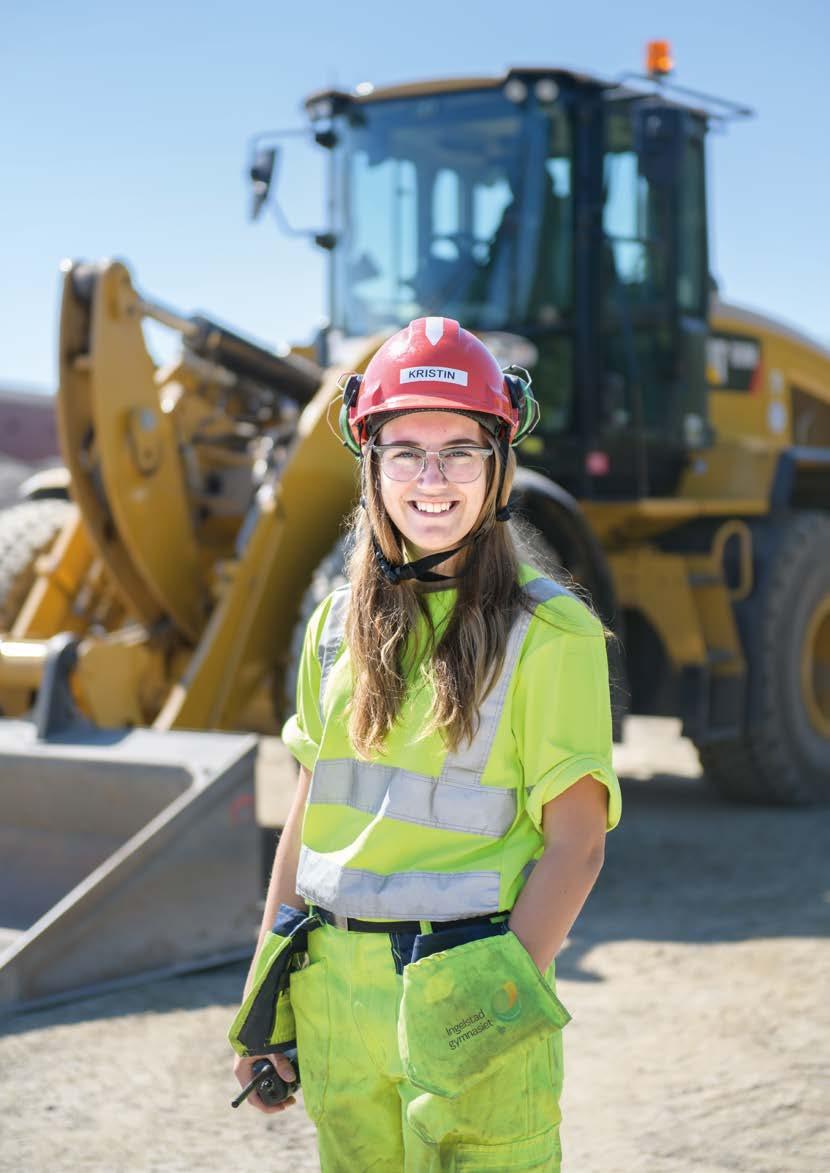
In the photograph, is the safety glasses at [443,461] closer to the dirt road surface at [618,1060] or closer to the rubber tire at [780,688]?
the dirt road surface at [618,1060]

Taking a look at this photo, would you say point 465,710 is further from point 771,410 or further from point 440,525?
point 771,410

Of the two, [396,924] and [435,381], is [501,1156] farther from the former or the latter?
[435,381]

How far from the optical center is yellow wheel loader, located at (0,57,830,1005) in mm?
4816

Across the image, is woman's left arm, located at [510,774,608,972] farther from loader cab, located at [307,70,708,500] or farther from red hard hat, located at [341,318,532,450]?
loader cab, located at [307,70,708,500]

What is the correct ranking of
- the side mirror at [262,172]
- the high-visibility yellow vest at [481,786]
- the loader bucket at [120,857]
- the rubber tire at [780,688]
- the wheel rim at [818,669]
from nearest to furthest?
the high-visibility yellow vest at [481,786]
the loader bucket at [120,857]
the side mirror at [262,172]
the rubber tire at [780,688]
the wheel rim at [818,669]

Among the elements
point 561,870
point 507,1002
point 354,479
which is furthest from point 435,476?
point 354,479

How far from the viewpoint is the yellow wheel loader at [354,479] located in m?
4.82

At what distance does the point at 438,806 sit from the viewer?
1812 millimetres

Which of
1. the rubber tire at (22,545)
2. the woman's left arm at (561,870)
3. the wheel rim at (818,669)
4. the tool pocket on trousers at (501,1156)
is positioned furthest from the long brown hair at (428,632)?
the wheel rim at (818,669)

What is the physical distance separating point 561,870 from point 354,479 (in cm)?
403

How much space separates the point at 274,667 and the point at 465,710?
4038mm

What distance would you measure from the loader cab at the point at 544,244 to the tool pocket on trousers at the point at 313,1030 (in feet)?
14.9

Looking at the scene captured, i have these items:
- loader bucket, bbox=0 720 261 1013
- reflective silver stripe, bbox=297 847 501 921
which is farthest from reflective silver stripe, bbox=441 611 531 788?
loader bucket, bbox=0 720 261 1013

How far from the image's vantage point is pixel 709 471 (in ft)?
23.5
